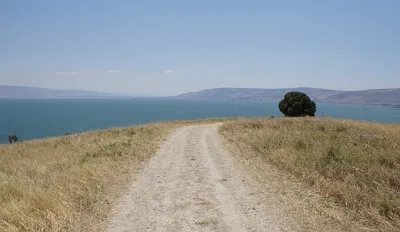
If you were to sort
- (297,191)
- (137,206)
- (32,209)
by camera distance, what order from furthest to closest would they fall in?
(297,191)
(137,206)
(32,209)

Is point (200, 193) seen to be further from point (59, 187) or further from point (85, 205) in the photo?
point (59, 187)

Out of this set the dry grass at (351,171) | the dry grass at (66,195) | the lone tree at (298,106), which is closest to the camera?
the dry grass at (66,195)

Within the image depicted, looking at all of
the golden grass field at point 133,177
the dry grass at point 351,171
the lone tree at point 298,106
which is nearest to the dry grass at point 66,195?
the golden grass field at point 133,177

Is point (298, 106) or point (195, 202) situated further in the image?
point (298, 106)

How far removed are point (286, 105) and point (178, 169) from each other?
43231 millimetres

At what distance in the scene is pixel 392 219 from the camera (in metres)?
6.83

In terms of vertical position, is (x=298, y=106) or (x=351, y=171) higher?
(x=298, y=106)

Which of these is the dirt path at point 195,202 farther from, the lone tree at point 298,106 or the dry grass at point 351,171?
the lone tree at point 298,106

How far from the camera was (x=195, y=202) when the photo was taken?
874cm

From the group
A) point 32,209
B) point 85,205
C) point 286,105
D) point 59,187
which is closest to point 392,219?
point 85,205

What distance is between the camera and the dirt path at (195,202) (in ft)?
23.4

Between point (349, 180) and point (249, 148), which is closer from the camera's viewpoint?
point (349, 180)

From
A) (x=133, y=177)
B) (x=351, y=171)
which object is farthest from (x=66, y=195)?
(x=351, y=171)

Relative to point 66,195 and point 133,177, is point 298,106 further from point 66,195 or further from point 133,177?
point 66,195
